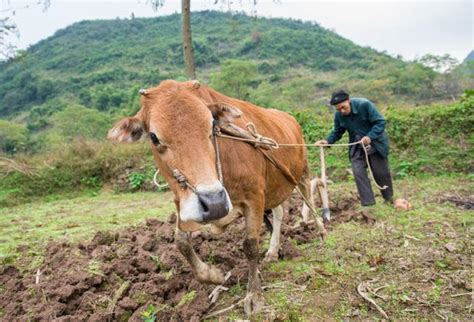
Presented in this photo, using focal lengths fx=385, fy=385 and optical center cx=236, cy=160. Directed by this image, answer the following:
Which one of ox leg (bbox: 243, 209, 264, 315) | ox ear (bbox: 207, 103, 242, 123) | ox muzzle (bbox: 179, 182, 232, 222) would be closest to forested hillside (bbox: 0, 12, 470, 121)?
ox leg (bbox: 243, 209, 264, 315)

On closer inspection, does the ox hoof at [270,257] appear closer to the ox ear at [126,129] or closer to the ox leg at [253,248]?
the ox leg at [253,248]

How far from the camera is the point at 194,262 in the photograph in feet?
10.9

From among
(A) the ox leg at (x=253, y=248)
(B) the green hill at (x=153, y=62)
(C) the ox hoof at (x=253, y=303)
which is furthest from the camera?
(B) the green hill at (x=153, y=62)

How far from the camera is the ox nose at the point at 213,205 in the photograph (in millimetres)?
2311

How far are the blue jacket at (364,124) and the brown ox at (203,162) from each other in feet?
8.09

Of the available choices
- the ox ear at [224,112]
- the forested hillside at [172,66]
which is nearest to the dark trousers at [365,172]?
the ox ear at [224,112]

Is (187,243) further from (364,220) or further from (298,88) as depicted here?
(298,88)

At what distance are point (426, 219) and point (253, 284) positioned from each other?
10.2 ft

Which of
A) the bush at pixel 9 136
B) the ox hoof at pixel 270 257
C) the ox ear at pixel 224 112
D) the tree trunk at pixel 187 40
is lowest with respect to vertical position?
the bush at pixel 9 136

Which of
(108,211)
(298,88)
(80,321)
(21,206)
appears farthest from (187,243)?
(298,88)

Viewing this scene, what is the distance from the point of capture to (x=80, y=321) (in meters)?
3.01

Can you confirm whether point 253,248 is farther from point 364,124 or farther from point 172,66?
point 172,66

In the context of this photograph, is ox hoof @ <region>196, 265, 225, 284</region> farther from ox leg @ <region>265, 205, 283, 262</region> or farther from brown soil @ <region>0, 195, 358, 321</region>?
ox leg @ <region>265, 205, 283, 262</region>

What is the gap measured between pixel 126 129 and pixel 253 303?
5.66 feet
